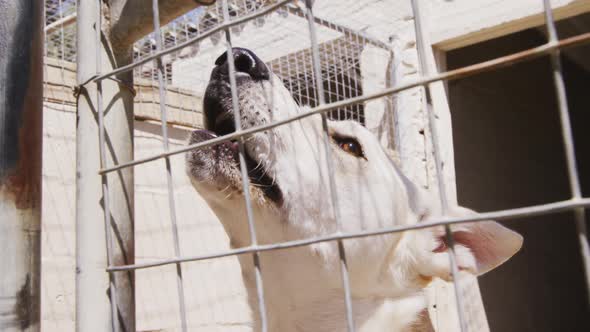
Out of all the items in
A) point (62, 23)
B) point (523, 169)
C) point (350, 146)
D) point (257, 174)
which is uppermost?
point (62, 23)

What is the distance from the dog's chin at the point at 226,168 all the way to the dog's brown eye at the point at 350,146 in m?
0.41

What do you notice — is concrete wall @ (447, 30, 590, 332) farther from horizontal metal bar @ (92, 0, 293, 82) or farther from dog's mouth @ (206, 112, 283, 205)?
horizontal metal bar @ (92, 0, 293, 82)

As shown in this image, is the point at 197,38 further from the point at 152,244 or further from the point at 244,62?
the point at 152,244

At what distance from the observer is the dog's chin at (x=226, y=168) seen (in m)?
1.73

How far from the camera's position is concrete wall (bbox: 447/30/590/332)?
5074 mm

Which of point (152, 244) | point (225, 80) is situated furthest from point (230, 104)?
point (152, 244)

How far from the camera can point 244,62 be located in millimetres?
1781

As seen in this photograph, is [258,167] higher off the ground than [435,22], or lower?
lower

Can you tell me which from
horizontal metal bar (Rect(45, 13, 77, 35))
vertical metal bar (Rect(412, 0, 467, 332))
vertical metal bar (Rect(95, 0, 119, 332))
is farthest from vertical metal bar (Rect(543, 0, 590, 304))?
horizontal metal bar (Rect(45, 13, 77, 35))

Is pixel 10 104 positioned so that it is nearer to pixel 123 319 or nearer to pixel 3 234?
pixel 3 234

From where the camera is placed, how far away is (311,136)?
1915 mm

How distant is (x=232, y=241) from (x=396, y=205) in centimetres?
60

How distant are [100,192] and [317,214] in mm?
707

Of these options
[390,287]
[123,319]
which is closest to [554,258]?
[390,287]
